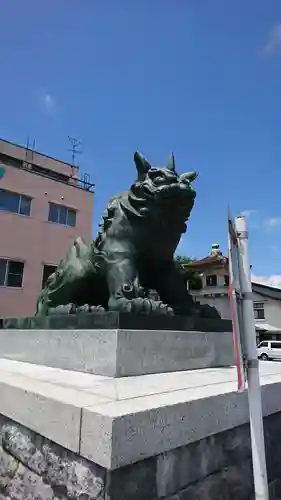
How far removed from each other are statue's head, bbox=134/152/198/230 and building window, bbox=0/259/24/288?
11992 mm

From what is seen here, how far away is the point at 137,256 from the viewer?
117 inches

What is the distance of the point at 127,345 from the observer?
7.54 ft

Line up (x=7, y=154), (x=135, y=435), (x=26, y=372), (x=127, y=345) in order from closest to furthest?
(x=135, y=435), (x=127, y=345), (x=26, y=372), (x=7, y=154)

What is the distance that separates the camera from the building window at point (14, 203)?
14.3m

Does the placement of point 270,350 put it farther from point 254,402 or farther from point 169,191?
point 254,402

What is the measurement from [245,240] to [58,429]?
4.04 ft

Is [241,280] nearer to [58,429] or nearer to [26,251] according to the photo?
[58,429]

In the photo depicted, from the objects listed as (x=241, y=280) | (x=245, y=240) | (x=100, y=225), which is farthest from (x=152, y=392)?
(x=100, y=225)

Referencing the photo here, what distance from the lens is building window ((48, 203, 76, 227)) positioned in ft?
51.5

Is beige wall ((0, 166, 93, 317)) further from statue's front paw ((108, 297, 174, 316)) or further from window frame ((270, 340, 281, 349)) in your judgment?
window frame ((270, 340, 281, 349))

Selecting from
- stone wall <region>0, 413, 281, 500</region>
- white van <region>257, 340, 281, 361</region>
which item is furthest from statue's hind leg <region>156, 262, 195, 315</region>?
white van <region>257, 340, 281, 361</region>

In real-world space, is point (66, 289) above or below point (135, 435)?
above

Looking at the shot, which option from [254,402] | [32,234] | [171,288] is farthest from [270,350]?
[254,402]

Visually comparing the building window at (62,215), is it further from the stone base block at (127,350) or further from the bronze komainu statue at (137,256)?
the stone base block at (127,350)
